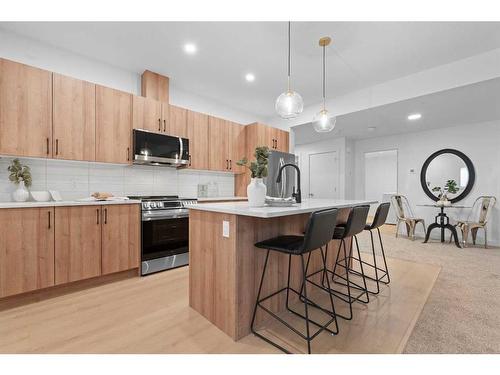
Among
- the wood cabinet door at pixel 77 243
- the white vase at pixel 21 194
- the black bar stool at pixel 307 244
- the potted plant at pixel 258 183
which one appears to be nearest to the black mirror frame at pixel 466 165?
the black bar stool at pixel 307 244

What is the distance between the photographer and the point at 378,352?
1.51m

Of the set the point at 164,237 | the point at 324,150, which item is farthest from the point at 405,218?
the point at 164,237

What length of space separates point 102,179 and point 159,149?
0.82 meters

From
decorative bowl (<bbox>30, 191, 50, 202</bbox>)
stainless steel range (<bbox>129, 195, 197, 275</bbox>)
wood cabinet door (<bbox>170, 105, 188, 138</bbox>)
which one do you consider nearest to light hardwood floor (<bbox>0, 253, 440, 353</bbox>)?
stainless steel range (<bbox>129, 195, 197, 275</bbox>)

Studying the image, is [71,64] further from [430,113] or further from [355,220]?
[430,113]

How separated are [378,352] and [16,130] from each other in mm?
3537

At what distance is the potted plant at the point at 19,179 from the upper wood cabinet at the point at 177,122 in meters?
1.63

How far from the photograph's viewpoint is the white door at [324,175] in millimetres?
6785

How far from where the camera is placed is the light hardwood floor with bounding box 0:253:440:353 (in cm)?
156

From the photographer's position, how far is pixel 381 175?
22.6ft

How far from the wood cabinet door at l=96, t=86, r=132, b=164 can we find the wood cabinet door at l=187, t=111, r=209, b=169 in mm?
898

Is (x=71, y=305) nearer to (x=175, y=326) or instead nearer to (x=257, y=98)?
(x=175, y=326)

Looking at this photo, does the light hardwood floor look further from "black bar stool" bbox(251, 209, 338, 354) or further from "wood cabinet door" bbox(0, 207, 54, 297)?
"wood cabinet door" bbox(0, 207, 54, 297)
